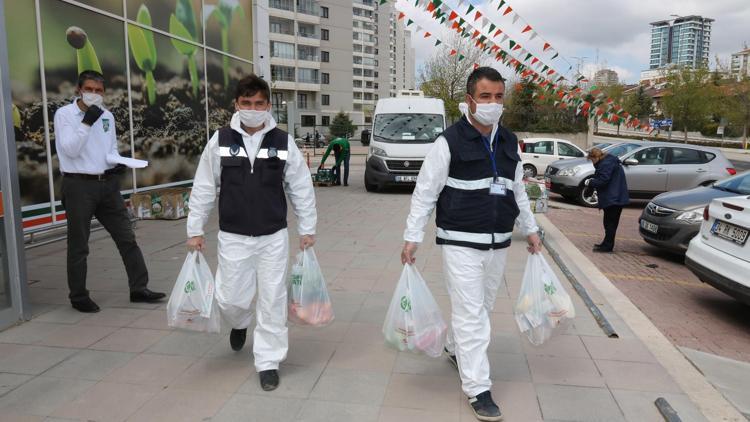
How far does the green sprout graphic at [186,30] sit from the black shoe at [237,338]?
829 centimetres

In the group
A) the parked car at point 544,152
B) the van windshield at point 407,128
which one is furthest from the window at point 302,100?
the van windshield at point 407,128

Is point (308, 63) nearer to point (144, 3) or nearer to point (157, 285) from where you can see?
point (144, 3)

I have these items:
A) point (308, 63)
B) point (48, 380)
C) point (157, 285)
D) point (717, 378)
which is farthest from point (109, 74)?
point (308, 63)

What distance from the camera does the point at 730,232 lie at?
534cm

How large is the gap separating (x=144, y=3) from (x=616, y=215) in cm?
856

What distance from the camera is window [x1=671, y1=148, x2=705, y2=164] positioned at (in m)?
13.8

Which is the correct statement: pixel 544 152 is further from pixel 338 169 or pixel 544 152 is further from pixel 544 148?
pixel 338 169

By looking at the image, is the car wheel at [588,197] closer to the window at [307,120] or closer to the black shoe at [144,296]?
the black shoe at [144,296]

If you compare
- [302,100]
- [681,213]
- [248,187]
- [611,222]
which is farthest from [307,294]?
[302,100]

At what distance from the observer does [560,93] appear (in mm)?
17609

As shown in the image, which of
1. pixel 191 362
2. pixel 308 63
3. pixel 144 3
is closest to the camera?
pixel 191 362

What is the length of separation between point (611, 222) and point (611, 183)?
64 cm

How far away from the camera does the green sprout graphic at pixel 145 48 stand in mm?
9617

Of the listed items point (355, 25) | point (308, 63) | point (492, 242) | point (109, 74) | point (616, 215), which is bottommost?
point (616, 215)
